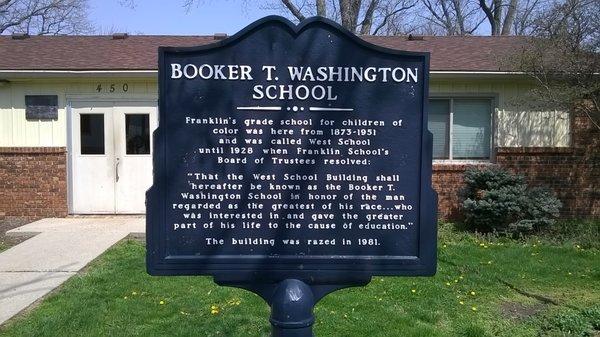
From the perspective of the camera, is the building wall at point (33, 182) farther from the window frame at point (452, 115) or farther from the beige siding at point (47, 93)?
the window frame at point (452, 115)

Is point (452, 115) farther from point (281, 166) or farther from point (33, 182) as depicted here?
point (281, 166)

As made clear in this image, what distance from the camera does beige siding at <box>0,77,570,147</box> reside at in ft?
34.2

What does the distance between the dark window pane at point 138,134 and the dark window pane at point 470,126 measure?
5.90 meters

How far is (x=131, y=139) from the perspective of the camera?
10688 millimetres

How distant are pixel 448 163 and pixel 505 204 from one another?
5.96 feet

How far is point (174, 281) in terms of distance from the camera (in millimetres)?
6188

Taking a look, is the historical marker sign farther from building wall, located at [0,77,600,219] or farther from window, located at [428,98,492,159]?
window, located at [428,98,492,159]

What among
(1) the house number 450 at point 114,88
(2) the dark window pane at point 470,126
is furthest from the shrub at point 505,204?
(1) the house number 450 at point 114,88

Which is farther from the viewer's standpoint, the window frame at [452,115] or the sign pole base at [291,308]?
the window frame at [452,115]

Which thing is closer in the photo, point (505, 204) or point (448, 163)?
point (505, 204)

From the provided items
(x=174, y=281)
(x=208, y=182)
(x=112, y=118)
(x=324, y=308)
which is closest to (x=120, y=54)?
(x=112, y=118)

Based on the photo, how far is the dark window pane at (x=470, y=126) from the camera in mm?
10547

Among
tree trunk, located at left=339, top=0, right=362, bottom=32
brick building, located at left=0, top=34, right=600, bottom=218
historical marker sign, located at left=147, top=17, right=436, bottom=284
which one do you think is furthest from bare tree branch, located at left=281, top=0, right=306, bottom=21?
historical marker sign, located at left=147, top=17, right=436, bottom=284

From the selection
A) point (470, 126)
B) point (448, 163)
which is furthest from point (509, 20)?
point (448, 163)
